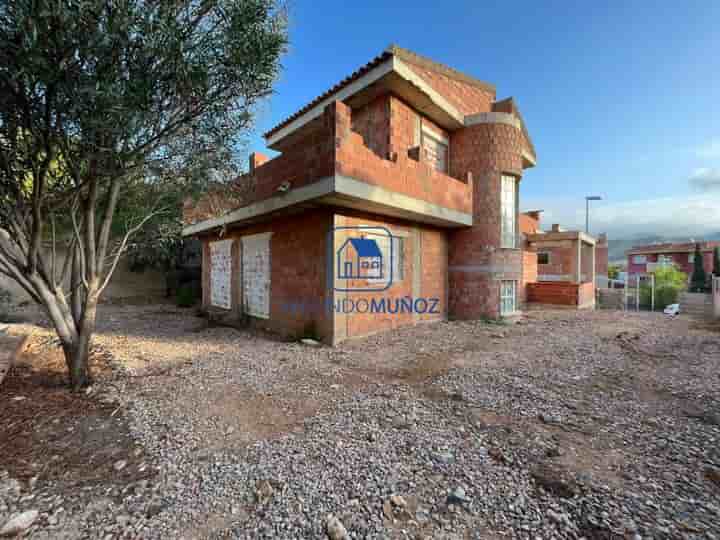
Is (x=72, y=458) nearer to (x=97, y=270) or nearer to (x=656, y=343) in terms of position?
(x=97, y=270)

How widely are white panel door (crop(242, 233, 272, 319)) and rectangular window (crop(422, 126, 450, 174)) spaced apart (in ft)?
17.6

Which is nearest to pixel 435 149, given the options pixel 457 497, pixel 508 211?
pixel 508 211

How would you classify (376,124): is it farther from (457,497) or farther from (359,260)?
(457,497)

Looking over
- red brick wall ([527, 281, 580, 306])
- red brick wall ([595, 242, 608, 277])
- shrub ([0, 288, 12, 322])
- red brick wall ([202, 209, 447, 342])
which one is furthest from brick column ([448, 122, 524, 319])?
red brick wall ([595, 242, 608, 277])

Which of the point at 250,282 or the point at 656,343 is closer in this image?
the point at 656,343

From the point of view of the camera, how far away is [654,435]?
296 centimetres

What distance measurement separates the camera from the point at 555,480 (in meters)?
2.35

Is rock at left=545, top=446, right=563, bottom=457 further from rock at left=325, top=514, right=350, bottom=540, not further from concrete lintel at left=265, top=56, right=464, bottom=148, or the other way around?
concrete lintel at left=265, top=56, right=464, bottom=148

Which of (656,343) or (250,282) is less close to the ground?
(250,282)

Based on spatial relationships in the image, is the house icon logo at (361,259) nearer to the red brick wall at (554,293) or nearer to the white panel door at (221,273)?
the white panel door at (221,273)

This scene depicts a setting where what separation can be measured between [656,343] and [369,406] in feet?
24.0

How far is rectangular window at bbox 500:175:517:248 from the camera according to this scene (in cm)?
951

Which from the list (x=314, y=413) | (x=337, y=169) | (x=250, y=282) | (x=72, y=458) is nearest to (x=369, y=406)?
(x=314, y=413)

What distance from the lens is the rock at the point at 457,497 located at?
2.12 metres
